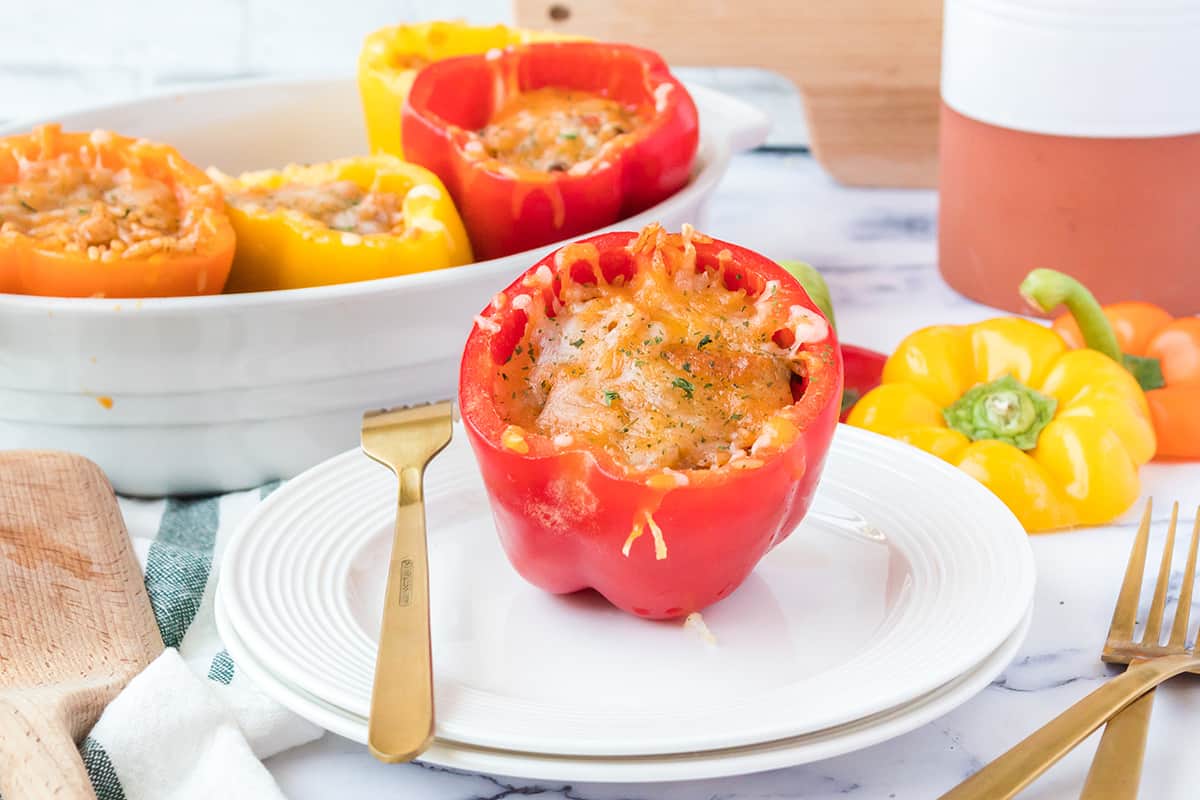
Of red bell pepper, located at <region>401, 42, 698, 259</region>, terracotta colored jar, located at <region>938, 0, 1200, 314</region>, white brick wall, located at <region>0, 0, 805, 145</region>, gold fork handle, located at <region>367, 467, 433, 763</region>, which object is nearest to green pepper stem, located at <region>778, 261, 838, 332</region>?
red bell pepper, located at <region>401, 42, 698, 259</region>

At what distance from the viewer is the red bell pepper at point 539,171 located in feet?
6.19

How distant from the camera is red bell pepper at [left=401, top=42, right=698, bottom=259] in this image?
1.89m

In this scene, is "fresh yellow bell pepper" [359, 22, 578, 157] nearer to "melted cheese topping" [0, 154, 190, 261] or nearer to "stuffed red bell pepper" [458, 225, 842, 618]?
"melted cheese topping" [0, 154, 190, 261]

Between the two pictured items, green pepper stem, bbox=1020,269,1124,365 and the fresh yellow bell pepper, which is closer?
green pepper stem, bbox=1020,269,1124,365

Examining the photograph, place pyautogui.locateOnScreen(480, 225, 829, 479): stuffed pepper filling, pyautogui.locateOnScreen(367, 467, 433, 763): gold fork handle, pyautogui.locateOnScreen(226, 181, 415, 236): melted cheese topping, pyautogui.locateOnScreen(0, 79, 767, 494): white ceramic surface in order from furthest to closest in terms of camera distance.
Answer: pyautogui.locateOnScreen(226, 181, 415, 236): melted cheese topping, pyautogui.locateOnScreen(0, 79, 767, 494): white ceramic surface, pyautogui.locateOnScreen(480, 225, 829, 479): stuffed pepper filling, pyautogui.locateOnScreen(367, 467, 433, 763): gold fork handle

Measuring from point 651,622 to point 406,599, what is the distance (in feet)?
0.78

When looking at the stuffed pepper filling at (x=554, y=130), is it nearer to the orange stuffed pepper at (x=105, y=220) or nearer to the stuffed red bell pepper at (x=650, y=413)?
the orange stuffed pepper at (x=105, y=220)

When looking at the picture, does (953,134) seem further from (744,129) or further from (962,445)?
(962,445)

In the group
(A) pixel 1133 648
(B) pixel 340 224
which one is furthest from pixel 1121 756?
(B) pixel 340 224

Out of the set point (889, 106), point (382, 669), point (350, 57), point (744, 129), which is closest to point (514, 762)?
point (382, 669)

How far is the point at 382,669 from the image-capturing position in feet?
3.71

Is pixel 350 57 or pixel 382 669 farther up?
pixel 382 669

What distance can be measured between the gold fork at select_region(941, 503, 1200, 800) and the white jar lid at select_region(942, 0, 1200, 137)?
0.76m

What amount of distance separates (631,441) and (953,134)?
3.68 feet
